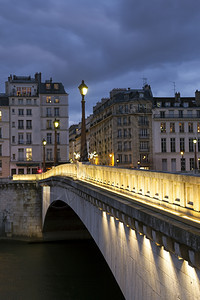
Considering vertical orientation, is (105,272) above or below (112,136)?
below

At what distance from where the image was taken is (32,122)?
2694 inches

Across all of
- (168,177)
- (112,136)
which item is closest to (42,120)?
(112,136)

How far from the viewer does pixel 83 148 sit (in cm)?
2050

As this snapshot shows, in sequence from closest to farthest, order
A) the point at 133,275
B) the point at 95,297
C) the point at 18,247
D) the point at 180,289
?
the point at 180,289, the point at 133,275, the point at 95,297, the point at 18,247

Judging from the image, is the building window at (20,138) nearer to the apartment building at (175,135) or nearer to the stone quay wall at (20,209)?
the stone quay wall at (20,209)

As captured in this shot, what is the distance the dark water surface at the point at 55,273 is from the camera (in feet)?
82.1

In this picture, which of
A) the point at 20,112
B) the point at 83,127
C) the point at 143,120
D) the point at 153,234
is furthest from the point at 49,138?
the point at 153,234

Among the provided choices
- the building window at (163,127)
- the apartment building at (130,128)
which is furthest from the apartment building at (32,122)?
the building window at (163,127)

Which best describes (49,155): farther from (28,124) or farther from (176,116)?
(176,116)

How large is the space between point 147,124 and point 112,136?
26.6ft

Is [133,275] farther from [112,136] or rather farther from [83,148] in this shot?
[112,136]

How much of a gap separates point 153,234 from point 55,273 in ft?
75.5

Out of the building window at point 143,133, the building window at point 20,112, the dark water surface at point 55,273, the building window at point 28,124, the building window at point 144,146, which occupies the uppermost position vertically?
the building window at point 20,112

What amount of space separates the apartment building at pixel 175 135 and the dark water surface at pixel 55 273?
1454 inches
